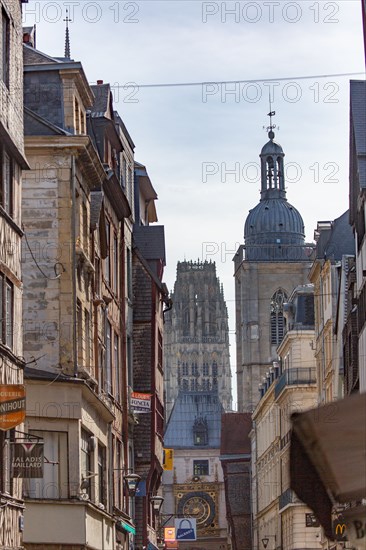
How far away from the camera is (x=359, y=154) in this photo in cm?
3778

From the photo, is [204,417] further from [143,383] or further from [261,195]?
[143,383]

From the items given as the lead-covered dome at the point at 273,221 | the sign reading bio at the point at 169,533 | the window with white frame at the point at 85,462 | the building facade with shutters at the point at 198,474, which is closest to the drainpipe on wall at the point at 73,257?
the window with white frame at the point at 85,462

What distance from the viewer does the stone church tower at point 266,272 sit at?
5856 inches

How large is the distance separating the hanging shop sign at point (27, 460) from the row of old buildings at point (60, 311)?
2cm

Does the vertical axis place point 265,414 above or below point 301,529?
above

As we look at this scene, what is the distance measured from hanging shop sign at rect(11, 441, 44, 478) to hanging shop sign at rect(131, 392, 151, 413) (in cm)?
1890

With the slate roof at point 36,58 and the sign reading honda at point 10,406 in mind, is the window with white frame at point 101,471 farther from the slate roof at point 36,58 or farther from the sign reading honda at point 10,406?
the sign reading honda at point 10,406

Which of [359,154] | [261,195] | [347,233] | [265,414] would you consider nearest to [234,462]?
[265,414]

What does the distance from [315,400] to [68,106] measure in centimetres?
5015

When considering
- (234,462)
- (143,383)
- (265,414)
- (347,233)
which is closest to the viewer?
(143,383)

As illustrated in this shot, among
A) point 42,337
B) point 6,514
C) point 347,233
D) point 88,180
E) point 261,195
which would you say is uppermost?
point 261,195

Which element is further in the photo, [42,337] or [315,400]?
[315,400]

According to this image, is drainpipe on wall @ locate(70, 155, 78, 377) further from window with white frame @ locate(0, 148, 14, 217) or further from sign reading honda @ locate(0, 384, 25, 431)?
sign reading honda @ locate(0, 384, 25, 431)

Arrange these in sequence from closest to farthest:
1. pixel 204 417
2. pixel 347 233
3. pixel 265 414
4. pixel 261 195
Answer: pixel 347 233
pixel 265 414
pixel 261 195
pixel 204 417
